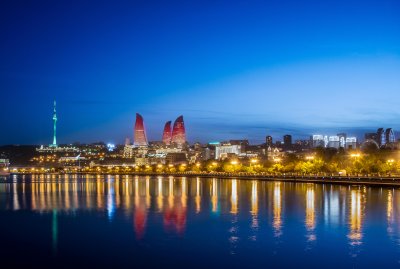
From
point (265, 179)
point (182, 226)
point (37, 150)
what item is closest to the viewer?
point (182, 226)

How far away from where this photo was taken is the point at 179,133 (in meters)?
178

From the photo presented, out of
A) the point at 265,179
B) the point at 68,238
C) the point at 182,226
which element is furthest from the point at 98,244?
the point at 265,179

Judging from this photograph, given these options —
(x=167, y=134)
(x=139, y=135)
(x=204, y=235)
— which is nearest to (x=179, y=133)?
(x=167, y=134)

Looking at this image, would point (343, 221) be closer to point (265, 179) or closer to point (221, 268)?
point (221, 268)

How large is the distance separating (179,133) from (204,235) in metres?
160

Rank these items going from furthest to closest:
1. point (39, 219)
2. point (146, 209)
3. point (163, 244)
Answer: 1. point (146, 209)
2. point (39, 219)
3. point (163, 244)

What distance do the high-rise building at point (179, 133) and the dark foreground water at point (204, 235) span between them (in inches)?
5839

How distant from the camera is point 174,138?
179 meters

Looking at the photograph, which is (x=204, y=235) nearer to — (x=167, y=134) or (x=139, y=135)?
(x=139, y=135)

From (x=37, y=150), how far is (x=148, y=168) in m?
62.5

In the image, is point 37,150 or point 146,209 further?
point 37,150

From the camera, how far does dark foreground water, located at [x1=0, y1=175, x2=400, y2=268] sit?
14.6m

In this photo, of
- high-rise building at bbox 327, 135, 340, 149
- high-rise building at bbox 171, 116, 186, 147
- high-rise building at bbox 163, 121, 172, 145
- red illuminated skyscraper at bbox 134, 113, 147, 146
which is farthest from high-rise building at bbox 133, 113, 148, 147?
high-rise building at bbox 327, 135, 340, 149

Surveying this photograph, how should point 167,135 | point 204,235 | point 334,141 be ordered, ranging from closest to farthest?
point 204,235 < point 334,141 < point 167,135
